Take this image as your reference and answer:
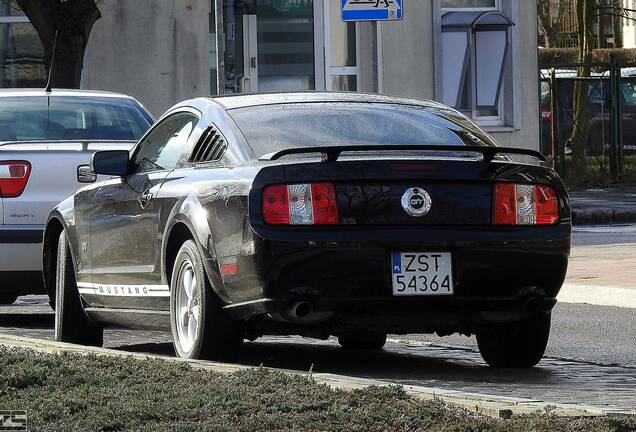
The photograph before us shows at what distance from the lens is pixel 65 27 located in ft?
68.1

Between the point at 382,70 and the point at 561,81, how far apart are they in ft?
17.1

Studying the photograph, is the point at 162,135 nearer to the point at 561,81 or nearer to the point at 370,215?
the point at 370,215

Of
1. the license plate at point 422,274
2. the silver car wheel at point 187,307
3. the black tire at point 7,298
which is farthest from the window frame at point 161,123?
the black tire at point 7,298

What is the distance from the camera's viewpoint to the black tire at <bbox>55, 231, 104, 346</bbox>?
32.4ft

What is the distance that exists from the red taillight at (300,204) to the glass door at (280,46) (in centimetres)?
1820

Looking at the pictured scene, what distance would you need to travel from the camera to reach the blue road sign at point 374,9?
16.7 meters

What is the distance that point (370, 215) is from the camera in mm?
7750

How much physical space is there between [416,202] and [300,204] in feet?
1.79

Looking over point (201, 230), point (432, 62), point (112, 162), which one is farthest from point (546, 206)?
point (432, 62)

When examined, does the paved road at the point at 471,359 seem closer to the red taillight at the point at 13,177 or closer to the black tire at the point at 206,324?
the black tire at the point at 206,324

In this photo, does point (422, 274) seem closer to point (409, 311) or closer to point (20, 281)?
point (409, 311)

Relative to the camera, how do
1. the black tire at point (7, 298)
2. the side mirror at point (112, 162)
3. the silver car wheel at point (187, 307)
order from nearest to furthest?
the silver car wheel at point (187, 307) → the side mirror at point (112, 162) → the black tire at point (7, 298)

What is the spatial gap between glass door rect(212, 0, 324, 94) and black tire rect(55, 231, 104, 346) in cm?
1603
